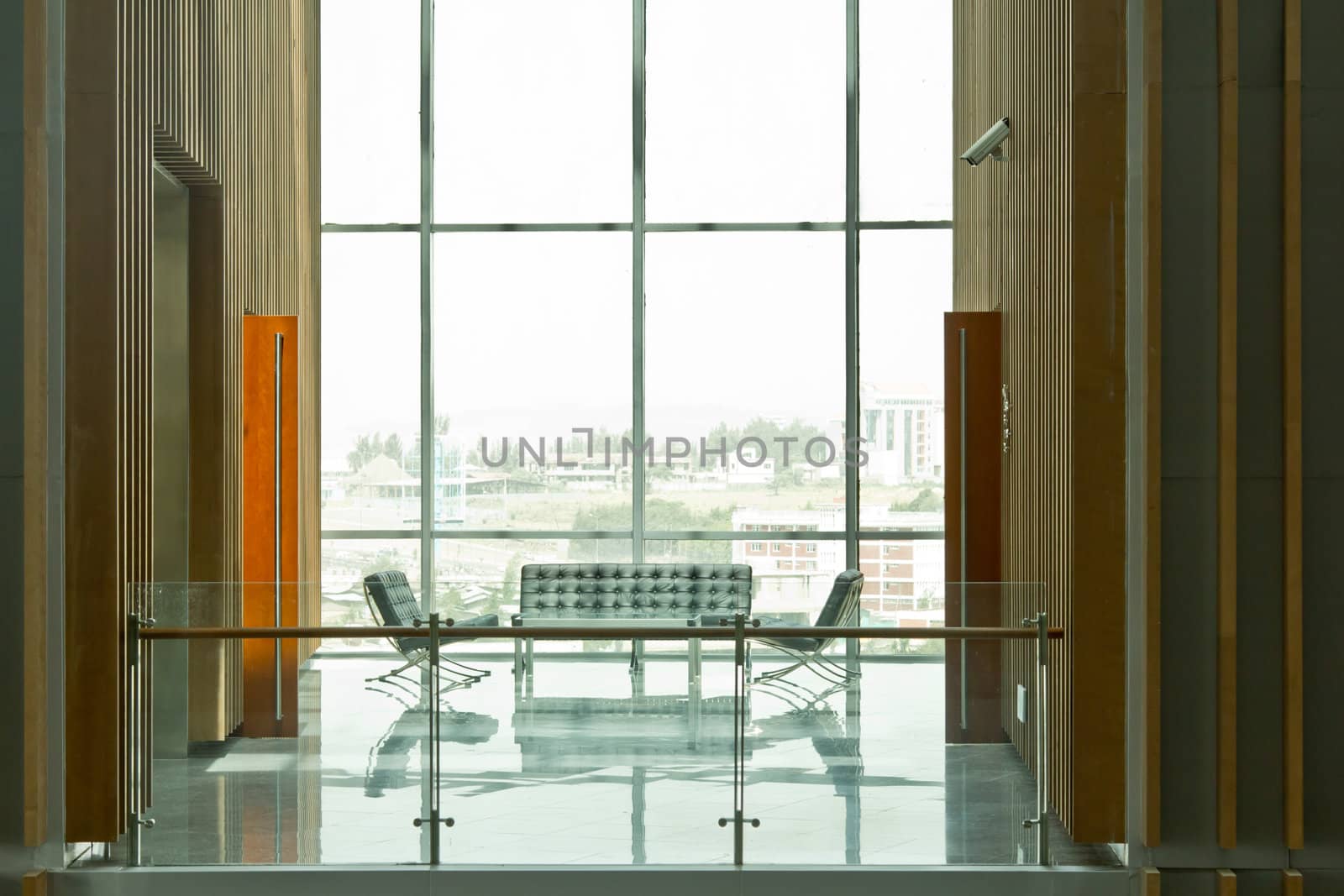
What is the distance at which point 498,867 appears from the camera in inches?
211

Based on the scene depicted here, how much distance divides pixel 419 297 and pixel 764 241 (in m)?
2.83

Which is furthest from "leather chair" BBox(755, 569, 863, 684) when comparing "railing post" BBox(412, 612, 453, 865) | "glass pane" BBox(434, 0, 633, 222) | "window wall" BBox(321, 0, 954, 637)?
"glass pane" BBox(434, 0, 633, 222)

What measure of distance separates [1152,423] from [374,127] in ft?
24.7

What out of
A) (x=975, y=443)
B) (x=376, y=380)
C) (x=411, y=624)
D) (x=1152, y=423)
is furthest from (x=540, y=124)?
(x=1152, y=423)

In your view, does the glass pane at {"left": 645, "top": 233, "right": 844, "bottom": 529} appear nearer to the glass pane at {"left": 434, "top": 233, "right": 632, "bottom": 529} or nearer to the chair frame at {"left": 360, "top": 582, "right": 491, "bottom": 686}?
the glass pane at {"left": 434, "top": 233, "right": 632, "bottom": 529}

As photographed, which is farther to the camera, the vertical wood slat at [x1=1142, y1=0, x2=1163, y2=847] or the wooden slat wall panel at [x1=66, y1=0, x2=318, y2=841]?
the wooden slat wall panel at [x1=66, y1=0, x2=318, y2=841]

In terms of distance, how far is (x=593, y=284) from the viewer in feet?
35.7

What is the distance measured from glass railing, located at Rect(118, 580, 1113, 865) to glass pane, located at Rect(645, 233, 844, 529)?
5.32m

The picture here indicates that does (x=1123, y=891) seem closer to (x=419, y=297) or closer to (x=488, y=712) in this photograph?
(x=488, y=712)

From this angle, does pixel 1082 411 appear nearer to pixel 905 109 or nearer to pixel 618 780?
pixel 618 780

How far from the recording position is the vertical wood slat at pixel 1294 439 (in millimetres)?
5164

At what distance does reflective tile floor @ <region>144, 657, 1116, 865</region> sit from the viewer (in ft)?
17.8

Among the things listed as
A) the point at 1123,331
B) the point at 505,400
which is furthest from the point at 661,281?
the point at 1123,331

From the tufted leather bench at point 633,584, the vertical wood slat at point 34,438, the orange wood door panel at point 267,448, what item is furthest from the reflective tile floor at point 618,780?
the tufted leather bench at point 633,584
